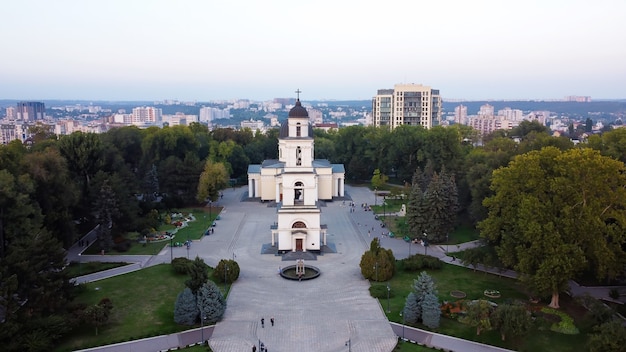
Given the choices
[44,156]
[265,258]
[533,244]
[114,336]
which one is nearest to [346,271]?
[265,258]

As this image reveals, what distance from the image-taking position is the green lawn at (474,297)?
24344mm

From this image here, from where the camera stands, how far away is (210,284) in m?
27.5

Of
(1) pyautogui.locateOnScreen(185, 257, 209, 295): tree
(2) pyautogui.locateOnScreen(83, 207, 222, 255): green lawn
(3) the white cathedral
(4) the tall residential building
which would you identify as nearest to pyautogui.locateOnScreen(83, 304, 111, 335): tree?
(1) pyautogui.locateOnScreen(185, 257, 209, 295): tree

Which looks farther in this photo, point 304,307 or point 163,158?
point 163,158

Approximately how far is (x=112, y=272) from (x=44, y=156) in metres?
10.4

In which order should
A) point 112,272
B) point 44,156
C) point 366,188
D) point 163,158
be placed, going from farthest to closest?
point 366,188 < point 163,158 < point 44,156 < point 112,272

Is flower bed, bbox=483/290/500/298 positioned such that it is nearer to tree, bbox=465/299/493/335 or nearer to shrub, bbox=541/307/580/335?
shrub, bbox=541/307/580/335

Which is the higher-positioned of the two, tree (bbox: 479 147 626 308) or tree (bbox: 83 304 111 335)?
tree (bbox: 479 147 626 308)

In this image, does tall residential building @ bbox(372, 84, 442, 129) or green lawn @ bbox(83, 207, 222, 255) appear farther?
tall residential building @ bbox(372, 84, 442, 129)

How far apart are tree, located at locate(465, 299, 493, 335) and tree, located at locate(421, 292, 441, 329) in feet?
5.19

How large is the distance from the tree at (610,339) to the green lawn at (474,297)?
102 inches

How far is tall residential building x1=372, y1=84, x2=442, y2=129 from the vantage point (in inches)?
4653

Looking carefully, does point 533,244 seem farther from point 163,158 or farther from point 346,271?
point 163,158

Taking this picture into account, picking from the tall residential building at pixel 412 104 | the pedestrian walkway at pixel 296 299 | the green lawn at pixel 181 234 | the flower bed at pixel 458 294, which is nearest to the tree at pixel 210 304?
the pedestrian walkway at pixel 296 299
